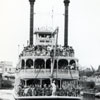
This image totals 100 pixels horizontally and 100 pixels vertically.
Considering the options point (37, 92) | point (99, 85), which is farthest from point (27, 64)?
point (99, 85)

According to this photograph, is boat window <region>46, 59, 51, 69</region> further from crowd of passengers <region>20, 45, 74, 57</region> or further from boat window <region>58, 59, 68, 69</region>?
boat window <region>58, 59, 68, 69</region>

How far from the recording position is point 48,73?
3139 cm

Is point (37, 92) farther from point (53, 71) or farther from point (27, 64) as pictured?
point (27, 64)

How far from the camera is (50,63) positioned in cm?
3259

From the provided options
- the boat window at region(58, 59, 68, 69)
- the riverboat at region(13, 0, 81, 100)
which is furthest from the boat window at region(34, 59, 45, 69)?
the boat window at region(58, 59, 68, 69)

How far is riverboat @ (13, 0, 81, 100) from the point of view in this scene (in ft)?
97.4

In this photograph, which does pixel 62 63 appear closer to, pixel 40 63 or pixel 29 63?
pixel 40 63

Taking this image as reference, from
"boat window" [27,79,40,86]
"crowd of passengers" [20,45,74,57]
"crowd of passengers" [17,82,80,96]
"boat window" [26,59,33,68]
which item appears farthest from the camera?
"boat window" [26,59,33,68]

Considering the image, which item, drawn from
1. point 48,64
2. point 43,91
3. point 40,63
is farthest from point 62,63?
point 43,91

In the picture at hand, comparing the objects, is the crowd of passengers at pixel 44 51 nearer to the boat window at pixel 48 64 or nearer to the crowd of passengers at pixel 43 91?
the boat window at pixel 48 64

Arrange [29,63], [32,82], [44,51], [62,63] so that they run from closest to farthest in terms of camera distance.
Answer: [44,51] → [32,82] → [62,63] → [29,63]

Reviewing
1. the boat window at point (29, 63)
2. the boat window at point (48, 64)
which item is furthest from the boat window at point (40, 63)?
the boat window at point (29, 63)

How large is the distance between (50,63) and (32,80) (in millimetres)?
1794

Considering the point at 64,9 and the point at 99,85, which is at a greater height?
the point at 64,9
